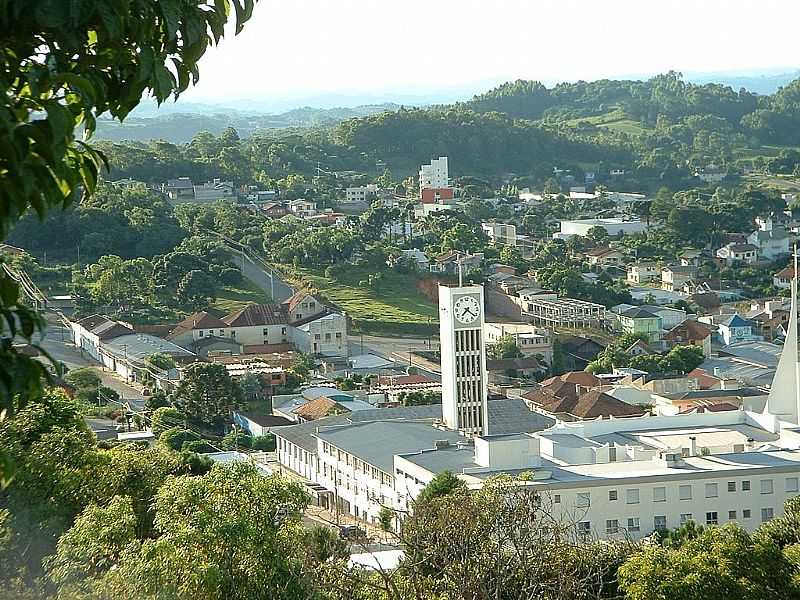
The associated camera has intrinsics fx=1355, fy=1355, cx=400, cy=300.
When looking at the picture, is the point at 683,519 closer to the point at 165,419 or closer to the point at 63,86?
the point at 165,419

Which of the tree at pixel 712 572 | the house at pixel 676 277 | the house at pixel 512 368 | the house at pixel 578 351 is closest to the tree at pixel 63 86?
the tree at pixel 712 572

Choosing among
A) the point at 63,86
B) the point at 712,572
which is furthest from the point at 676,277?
the point at 63,86

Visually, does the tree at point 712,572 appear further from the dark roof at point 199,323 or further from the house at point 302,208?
the house at point 302,208

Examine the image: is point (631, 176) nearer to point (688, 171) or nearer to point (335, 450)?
point (688, 171)

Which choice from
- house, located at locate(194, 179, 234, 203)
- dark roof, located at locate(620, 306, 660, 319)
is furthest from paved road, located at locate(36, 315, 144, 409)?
house, located at locate(194, 179, 234, 203)

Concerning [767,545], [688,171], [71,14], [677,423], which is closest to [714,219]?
[688,171]

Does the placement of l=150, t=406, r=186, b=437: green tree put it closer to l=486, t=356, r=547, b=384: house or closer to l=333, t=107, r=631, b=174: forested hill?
l=486, t=356, r=547, b=384: house
